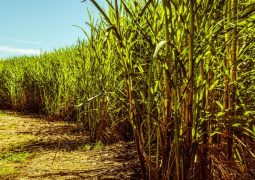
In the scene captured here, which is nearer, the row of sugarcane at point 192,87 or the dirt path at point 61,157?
the row of sugarcane at point 192,87

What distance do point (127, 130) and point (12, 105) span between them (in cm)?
426

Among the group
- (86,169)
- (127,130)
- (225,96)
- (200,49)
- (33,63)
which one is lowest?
(86,169)

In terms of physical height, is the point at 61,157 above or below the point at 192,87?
below

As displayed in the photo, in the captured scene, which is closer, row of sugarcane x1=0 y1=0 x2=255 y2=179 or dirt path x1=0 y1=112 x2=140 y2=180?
row of sugarcane x1=0 y1=0 x2=255 y2=179

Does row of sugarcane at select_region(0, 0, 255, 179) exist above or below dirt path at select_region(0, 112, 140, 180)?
above

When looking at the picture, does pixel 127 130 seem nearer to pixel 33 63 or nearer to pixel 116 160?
pixel 116 160

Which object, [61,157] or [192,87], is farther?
[61,157]

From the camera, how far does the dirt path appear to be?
2193mm

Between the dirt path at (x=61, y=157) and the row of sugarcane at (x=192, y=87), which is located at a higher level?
the row of sugarcane at (x=192, y=87)

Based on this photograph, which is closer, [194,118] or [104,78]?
[194,118]

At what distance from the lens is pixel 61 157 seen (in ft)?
8.79

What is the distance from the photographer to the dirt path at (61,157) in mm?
2193

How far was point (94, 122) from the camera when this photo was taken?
3.07 meters

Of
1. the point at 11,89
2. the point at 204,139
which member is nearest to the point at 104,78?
the point at 204,139
